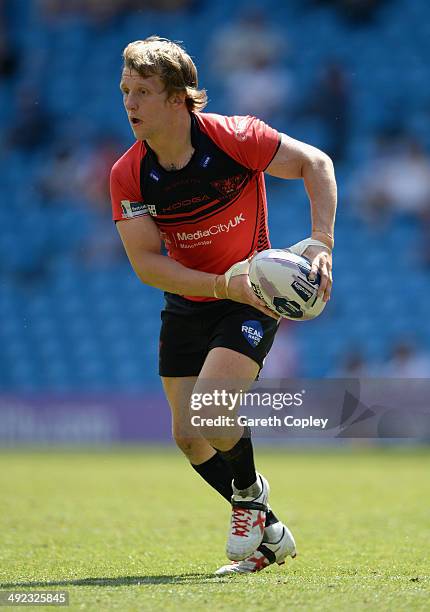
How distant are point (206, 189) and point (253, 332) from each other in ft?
2.49

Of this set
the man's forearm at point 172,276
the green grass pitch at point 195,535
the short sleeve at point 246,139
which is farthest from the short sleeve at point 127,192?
the green grass pitch at point 195,535

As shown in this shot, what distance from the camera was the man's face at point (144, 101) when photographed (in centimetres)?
523

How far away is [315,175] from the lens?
5.29 metres

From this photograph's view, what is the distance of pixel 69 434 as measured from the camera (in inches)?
589

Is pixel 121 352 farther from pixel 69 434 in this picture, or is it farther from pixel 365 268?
pixel 365 268

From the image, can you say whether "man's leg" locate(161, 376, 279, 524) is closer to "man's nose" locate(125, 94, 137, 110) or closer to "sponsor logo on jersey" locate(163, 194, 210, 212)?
"sponsor logo on jersey" locate(163, 194, 210, 212)

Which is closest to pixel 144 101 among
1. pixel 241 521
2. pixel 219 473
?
pixel 219 473

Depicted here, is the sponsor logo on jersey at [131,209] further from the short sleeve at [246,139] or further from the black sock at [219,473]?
the black sock at [219,473]

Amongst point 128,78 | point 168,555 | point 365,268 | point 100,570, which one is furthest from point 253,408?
point 365,268

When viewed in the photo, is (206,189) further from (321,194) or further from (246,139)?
(321,194)

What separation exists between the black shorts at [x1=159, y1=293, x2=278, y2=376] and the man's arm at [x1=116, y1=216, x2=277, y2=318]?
0.27 metres

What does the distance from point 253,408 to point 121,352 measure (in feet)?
34.6

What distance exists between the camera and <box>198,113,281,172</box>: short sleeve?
211 inches

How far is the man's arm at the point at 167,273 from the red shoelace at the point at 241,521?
0.98 metres
